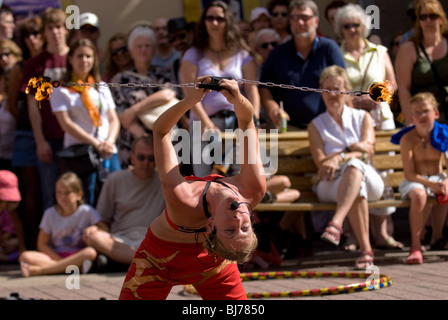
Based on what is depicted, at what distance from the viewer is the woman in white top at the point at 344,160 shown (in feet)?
24.8

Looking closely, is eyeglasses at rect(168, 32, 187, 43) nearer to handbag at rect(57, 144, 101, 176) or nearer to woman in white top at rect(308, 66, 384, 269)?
handbag at rect(57, 144, 101, 176)

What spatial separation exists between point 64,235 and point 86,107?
1.24 m

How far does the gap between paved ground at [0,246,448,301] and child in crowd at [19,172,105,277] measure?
13 cm

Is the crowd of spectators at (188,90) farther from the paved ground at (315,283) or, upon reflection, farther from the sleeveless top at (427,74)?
the paved ground at (315,283)

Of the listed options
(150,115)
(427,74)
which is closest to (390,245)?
(427,74)

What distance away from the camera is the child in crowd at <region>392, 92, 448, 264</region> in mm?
7875

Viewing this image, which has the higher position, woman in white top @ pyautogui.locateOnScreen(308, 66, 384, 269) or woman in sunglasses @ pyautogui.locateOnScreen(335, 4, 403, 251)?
woman in sunglasses @ pyautogui.locateOnScreen(335, 4, 403, 251)

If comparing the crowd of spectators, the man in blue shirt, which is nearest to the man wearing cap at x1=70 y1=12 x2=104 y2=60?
the crowd of spectators

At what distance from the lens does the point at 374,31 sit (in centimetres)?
1061

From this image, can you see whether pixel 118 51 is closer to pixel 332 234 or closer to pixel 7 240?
pixel 7 240

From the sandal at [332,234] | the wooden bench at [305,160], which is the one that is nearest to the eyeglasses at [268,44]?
the wooden bench at [305,160]
